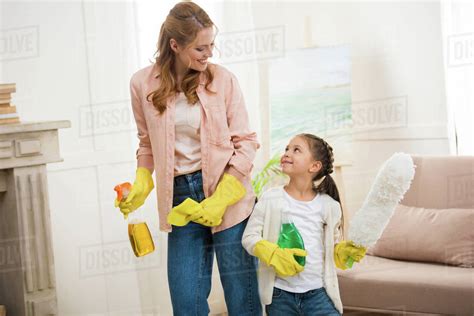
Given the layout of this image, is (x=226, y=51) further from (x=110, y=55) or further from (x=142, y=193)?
(x=142, y=193)

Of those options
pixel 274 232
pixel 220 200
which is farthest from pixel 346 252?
pixel 220 200

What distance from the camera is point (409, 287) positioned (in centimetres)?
310

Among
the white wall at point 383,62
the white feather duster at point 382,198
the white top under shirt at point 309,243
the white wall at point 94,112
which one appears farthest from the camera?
the white wall at point 383,62

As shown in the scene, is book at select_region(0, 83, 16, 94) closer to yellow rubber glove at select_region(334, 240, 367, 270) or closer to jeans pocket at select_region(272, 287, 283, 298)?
jeans pocket at select_region(272, 287, 283, 298)

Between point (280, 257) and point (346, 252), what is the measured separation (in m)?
0.21

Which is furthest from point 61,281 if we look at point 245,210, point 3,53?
point 245,210

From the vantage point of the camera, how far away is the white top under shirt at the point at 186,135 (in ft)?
7.60

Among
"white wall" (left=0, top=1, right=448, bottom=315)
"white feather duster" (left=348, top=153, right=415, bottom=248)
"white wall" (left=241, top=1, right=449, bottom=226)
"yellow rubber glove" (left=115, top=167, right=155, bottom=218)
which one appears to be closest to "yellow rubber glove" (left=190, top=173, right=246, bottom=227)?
"yellow rubber glove" (left=115, top=167, right=155, bottom=218)

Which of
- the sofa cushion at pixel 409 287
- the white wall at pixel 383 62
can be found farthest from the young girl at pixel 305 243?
the white wall at pixel 383 62

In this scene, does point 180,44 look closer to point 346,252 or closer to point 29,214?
point 346,252

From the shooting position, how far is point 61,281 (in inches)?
141

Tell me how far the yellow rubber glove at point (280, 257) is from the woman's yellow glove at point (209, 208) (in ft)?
0.50

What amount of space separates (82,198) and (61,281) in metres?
0.40

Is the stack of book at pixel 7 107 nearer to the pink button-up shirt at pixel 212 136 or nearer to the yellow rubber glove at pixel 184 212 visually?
the pink button-up shirt at pixel 212 136
